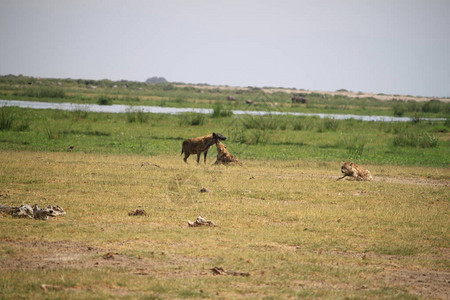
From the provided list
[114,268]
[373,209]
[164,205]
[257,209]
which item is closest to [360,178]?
[373,209]

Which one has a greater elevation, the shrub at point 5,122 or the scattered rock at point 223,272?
the shrub at point 5,122

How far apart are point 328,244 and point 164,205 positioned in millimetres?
4218

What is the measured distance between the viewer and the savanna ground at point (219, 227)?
696cm

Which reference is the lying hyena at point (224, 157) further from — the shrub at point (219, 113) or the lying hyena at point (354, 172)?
the shrub at point (219, 113)

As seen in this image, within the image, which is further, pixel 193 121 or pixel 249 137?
pixel 193 121

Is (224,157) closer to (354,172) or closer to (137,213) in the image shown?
(354,172)

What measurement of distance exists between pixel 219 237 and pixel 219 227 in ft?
2.67

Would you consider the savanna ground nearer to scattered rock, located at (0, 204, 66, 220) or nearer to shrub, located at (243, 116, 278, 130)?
scattered rock, located at (0, 204, 66, 220)

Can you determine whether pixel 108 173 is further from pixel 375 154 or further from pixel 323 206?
pixel 375 154

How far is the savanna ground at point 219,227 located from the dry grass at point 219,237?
3 centimetres

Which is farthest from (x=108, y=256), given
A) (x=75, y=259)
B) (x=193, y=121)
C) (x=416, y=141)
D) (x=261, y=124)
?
(x=193, y=121)

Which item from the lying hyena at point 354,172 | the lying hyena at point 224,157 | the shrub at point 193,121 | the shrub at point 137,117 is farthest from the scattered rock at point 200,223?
the shrub at point 137,117

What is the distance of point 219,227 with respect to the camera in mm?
10109

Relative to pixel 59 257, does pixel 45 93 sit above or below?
above
